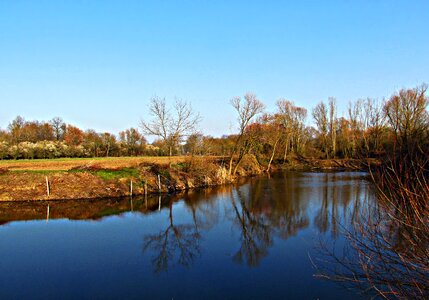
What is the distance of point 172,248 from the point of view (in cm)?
1184

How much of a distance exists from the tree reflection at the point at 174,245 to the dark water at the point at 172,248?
0.04 meters

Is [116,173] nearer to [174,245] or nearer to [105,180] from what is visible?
[105,180]

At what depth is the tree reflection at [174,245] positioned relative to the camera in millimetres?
10422

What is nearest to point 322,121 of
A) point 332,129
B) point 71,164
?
point 332,129

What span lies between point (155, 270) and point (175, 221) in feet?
20.0

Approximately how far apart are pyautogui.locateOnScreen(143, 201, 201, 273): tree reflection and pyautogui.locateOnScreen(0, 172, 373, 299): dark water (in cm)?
4

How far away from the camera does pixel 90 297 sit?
26.0ft

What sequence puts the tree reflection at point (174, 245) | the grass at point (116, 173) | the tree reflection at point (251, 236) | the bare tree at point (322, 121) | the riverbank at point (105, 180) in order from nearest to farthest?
the tree reflection at point (174, 245)
the tree reflection at point (251, 236)
the riverbank at point (105, 180)
the grass at point (116, 173)
the bare tree at point (322, 121)

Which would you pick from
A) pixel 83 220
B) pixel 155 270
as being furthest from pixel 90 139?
pixel 155 270

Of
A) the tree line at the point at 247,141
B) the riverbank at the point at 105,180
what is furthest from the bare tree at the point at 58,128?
the riverbank at the point at 105,180

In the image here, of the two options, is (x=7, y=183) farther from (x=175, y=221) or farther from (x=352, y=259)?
(x=352, y=259)

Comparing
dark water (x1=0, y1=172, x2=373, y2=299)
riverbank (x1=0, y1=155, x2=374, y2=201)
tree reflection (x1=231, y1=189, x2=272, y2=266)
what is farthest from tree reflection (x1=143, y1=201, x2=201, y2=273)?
riverbank (x1=0, y1=155, x2=374, y2=201)

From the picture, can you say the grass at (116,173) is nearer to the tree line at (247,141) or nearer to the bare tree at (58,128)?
the tree line at (247,141)

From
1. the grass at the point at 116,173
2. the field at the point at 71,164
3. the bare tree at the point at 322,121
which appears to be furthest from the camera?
the bare tree at the point at 322,121
